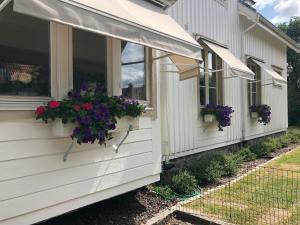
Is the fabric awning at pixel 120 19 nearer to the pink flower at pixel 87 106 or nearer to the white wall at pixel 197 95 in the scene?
the pink flower at pixel 87 106

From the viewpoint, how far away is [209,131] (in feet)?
31.0

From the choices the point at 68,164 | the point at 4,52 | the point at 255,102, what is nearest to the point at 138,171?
the point at 68,164

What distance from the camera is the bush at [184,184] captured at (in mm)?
6824

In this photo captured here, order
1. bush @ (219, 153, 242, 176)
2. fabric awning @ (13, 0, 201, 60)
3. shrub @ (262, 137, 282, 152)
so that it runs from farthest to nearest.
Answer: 1. shrub @ (262, 137, 282, 152)
2. bush @ (219, 153, 242, 176)
3. fabric awning @ (13, 0, 201, 60)

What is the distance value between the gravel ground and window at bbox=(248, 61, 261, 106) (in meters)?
7.41

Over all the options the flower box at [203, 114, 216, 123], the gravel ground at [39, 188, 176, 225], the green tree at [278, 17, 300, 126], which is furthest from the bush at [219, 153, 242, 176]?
the green tree at [278, 17, 300, 126]

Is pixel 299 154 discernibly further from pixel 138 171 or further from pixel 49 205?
pixel 49 205

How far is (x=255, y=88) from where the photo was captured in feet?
44.7

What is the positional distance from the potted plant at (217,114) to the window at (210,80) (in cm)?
33

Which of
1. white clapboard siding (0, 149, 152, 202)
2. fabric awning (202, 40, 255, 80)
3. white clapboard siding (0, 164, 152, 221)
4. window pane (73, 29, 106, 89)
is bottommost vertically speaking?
white clapboard siding (0, 164, 152, 221)

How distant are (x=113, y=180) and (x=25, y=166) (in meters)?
1.45

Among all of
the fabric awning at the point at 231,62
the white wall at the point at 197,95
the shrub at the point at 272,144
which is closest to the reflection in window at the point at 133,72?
the white wall at the point at 197,95

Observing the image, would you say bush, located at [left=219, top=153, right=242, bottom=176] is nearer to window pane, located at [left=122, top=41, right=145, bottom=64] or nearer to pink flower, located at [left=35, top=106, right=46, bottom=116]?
window pane, located at [left=122, top=41, right=145, bottom=64]

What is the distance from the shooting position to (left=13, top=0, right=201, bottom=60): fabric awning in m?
3.21
